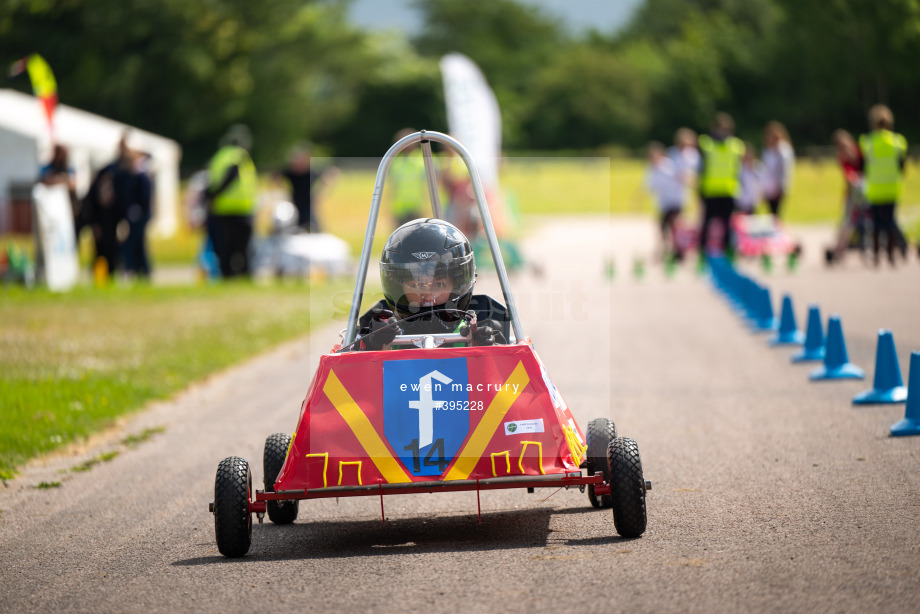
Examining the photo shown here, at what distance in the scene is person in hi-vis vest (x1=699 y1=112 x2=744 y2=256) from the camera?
71.2 feet

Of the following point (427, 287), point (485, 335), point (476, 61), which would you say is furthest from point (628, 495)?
point (476, 61)

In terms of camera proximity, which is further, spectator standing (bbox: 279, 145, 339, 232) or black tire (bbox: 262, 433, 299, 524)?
spectator standing (bbox: 279, 145, 339, 232)

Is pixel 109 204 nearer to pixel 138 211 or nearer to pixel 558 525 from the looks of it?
pixel 138 211

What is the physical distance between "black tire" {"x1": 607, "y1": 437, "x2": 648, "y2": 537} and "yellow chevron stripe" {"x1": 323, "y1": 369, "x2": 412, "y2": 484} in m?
0.99

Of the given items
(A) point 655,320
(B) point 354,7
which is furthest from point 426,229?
(B) point 354,7

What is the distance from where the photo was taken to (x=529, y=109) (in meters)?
98.2

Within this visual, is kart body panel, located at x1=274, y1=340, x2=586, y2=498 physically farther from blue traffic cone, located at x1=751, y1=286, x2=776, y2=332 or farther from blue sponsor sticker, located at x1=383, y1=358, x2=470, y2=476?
blue traffic cone, located at x1=751, y1=286, x2=776, y2=332

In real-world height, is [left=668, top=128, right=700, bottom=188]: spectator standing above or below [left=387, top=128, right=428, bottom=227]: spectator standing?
above

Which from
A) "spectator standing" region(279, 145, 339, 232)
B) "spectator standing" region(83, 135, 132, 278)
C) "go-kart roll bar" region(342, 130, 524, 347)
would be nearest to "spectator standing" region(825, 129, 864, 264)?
"spectator standing" region(279, 145, 339, 232)

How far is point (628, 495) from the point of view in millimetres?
5695

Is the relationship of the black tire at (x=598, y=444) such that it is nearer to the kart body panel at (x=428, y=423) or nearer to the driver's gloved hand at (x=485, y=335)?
the kart body panel at (x=428, y=423)

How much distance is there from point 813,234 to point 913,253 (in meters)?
11.5

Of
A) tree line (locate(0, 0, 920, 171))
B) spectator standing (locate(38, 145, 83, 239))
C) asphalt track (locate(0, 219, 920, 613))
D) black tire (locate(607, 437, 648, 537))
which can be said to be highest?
tree line (locate(0, 0, 920, 171))

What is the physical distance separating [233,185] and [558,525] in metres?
15.9
